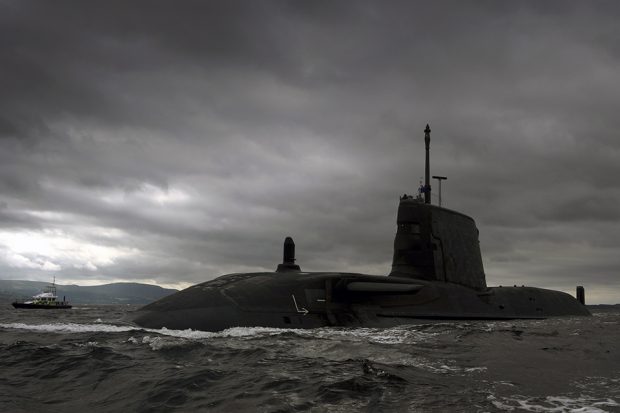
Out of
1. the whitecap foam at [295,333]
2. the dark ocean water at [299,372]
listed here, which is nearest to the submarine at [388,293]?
the whitecap foam at [295,333]

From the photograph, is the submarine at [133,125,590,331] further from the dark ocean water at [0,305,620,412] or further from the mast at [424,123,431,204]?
the dark ocean water at [0,305,620,412]

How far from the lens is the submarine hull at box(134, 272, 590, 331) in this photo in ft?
59.2

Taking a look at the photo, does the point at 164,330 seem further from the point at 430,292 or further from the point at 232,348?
the point at 430,292

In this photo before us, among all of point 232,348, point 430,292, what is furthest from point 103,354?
point 430,292

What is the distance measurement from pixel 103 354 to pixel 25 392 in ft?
10.5

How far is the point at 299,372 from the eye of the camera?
9977 millimetres

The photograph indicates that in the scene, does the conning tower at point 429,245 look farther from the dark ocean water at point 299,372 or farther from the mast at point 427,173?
the dark ocean water at point 299,372

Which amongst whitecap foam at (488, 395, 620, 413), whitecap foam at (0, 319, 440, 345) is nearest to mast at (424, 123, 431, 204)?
whitecap foam at (0, 319, 440, 345)

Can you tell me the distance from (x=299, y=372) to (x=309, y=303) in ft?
32.3

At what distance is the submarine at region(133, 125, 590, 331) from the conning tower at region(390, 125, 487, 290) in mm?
45

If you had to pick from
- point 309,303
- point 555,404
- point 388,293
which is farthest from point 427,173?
point 555,404

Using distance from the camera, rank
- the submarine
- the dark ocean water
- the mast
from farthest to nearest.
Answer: the mast → the submarine → the dark ocean water

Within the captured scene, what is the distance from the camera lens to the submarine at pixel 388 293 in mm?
18438

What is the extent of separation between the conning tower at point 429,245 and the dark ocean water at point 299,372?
7.98 m
